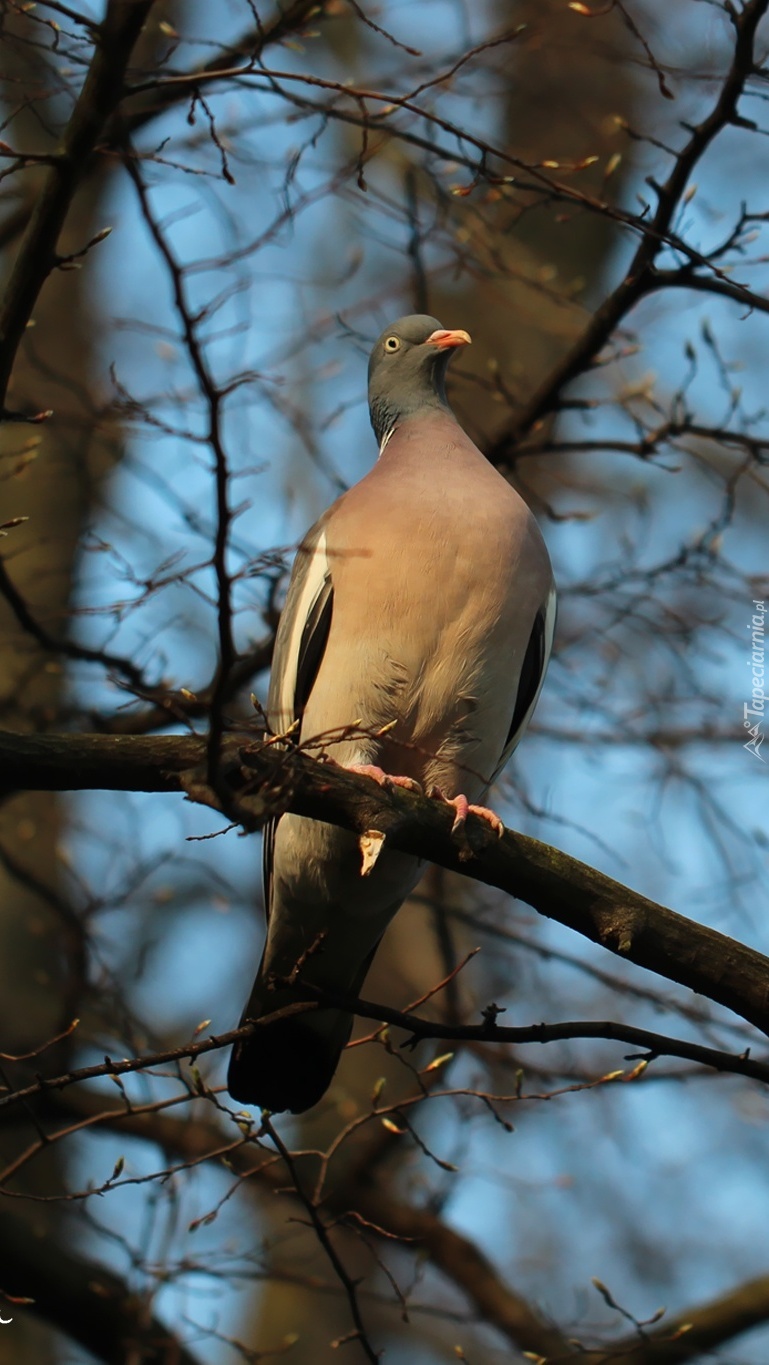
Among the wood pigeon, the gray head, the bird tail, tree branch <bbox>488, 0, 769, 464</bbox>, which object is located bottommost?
the bird tail

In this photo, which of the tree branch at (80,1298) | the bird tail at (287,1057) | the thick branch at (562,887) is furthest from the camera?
the tree branch at (80,1298)

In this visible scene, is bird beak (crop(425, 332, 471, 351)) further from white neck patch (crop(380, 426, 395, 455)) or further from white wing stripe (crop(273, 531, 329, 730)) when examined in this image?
white wing stripe (crop(273, 531, 329, 730))

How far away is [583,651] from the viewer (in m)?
5.63

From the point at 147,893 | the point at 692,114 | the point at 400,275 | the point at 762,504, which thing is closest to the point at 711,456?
the point at 762,504

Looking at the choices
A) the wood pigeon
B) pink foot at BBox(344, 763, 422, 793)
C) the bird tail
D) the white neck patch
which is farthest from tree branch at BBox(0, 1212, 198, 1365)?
the white neck patch

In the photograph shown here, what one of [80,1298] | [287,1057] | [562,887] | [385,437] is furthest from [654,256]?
[80,1298]

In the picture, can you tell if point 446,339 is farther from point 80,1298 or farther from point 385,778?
point 80,1298

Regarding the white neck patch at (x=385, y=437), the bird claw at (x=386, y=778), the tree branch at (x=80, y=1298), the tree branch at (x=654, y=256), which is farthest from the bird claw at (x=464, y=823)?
the tree branch at (x=80, y=1298)

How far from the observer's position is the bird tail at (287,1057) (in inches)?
136

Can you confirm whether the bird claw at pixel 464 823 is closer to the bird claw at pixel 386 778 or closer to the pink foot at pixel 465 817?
the pink foot at pixel 465 817

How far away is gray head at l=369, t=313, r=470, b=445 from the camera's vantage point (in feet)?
13.5

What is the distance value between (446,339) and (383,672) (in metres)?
1.31

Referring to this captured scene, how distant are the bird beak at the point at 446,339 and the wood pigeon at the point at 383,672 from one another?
0.50 metres

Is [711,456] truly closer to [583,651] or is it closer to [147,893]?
[583,651]
